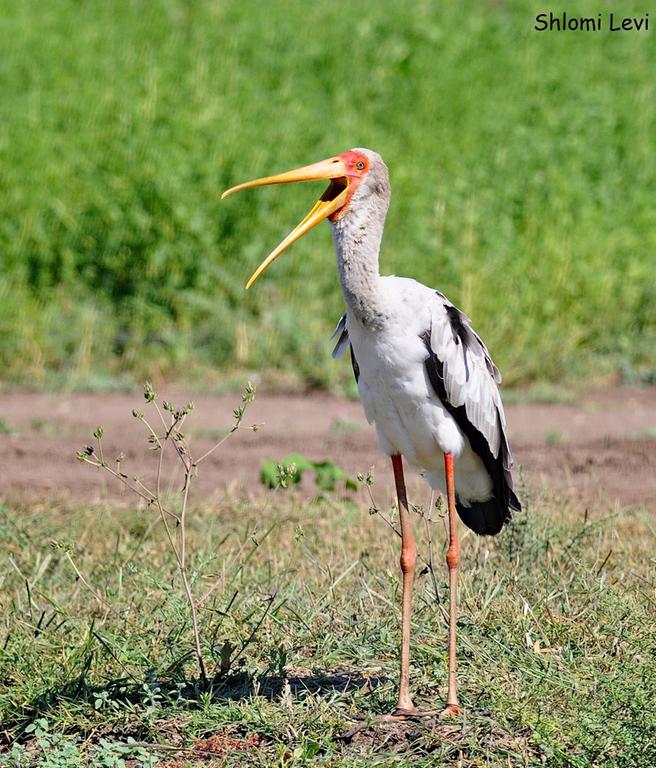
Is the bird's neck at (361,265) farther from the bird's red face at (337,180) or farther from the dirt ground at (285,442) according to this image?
the dirt ground at (285,442)

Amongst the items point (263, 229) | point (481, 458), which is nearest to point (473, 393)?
point (481, 458)

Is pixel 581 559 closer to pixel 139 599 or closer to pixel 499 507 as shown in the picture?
pixel 499 507

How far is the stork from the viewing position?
12.9ft

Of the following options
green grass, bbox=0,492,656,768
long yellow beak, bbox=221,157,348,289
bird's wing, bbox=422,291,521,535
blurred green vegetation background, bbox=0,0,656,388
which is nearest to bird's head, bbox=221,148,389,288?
long yellow beak, bbox=221,157,348,289

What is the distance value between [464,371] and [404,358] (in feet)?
0.71

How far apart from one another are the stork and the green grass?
21 cm

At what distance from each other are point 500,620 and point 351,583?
66 cm

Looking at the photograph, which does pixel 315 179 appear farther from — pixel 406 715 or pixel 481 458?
pixel 406 715

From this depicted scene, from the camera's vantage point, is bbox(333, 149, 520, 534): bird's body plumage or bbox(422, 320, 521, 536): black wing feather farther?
bbox(422, 320, 521, 536): black wing feather

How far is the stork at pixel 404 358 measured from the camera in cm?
393

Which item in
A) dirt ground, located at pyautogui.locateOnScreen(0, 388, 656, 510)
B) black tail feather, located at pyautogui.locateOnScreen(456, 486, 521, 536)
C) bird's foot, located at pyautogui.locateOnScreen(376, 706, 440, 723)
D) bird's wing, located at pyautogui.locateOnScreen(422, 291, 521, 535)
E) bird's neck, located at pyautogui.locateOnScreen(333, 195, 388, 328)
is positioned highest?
bird's neck, located at pyautogui.locateOnScreen(333, 195, 388, 328)

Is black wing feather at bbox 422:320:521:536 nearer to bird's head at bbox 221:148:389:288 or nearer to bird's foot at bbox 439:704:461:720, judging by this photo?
bird's head at bbox 221:148:389:288

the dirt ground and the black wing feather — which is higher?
the black wing feather

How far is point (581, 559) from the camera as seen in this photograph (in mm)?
4926
